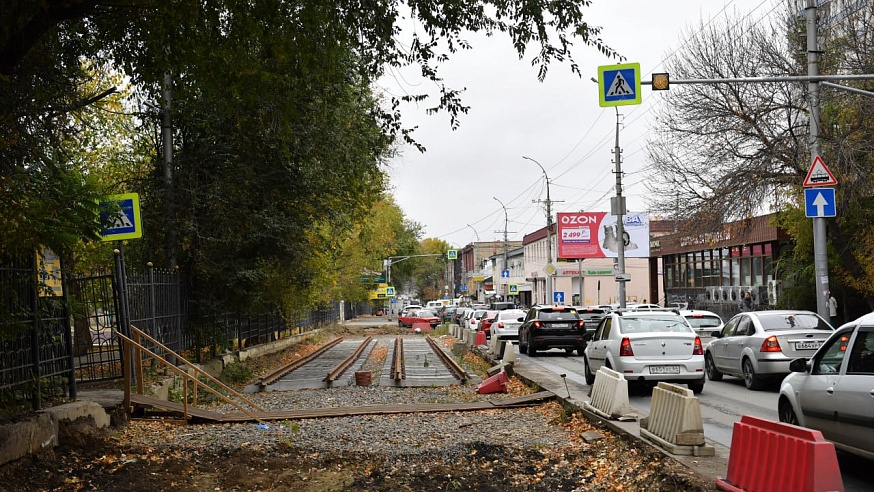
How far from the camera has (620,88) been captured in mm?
16781

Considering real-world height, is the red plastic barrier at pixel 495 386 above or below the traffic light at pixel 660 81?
below

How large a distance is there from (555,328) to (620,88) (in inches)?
Result: 473

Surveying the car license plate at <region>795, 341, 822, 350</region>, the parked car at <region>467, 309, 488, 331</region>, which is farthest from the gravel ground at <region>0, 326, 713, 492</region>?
the parked car at <region>467, 309, 488, 331</region>

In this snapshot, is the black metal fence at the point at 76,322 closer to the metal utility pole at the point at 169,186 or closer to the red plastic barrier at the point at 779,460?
the metal utility pole at the point at 169,186

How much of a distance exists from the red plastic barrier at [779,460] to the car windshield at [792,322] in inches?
396

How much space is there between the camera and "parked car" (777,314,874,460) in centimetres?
751

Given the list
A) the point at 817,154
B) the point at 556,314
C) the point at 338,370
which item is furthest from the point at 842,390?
the point at 556,314

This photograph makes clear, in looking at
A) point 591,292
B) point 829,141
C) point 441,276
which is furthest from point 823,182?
point 441,276

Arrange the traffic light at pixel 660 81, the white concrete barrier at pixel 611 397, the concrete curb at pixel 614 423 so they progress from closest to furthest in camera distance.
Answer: the concrete curb at pixel 614 423, the white concrete barrier at pixel 611 397, the traffic light at pixel 660 81

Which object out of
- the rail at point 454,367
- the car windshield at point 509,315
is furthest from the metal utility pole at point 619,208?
the rail at point 454,367

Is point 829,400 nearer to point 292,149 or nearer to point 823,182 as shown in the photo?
point 823,182

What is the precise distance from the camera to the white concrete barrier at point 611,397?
11188mm

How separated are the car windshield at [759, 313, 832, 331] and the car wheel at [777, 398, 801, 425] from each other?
7.07 m

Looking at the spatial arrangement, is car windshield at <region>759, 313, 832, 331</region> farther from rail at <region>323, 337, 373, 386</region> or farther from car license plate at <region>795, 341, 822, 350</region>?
rail at <region>323, 337, 373, 386</region>
